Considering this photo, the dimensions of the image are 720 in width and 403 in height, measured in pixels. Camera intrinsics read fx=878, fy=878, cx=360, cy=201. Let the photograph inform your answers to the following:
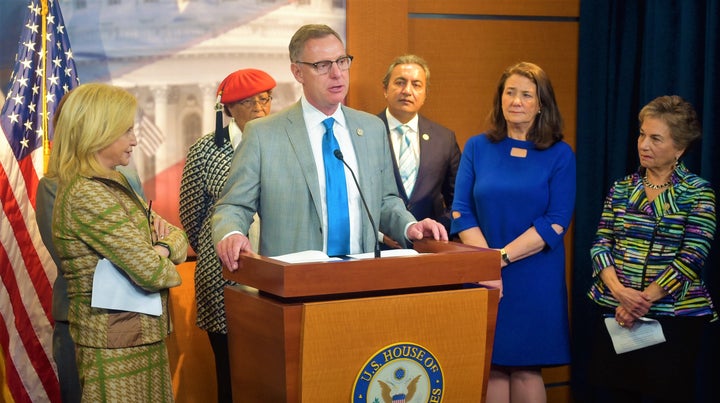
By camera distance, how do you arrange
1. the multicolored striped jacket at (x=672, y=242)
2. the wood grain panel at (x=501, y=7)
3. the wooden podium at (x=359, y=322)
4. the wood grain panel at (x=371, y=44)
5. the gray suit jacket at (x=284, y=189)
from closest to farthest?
1. the wooden podium at (x=359, y=322)
2. the gray suit jacket at (x=284, y=189)
3. the multicolored striped jacket at (x=672, y=242)
4. the wood grain panel at (x=371, y=44)
5. the wood grain panel at (x=501, y=7)

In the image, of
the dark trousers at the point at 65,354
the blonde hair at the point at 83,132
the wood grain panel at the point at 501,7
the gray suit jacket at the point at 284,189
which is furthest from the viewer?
the wood grain panel at the point at 501,7

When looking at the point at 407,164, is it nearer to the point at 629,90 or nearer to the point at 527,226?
the point at 527,226

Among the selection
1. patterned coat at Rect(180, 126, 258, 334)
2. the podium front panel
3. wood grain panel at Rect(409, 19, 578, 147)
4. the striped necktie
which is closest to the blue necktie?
the podium front panel

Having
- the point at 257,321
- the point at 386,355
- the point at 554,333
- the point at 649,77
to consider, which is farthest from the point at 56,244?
the point at 649,77

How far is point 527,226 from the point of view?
3.78 meters

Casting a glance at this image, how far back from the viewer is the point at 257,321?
7.63ft

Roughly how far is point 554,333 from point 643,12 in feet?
6.65

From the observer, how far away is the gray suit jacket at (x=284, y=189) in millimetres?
2777

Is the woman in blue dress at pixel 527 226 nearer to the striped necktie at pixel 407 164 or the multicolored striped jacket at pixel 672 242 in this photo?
the multicolored striped jacket at pixel 672 242

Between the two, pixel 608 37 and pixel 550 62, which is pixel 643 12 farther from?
pixel 550 62

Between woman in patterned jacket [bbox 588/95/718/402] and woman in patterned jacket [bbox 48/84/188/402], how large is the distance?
1.89 metres

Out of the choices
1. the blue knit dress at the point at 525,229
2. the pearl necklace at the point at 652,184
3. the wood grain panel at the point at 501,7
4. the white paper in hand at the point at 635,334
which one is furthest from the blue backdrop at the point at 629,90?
the blue knit dress at the point at 525,229

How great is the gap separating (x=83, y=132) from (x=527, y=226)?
1.88m

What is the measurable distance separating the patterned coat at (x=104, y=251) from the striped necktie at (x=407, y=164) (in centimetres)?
151
